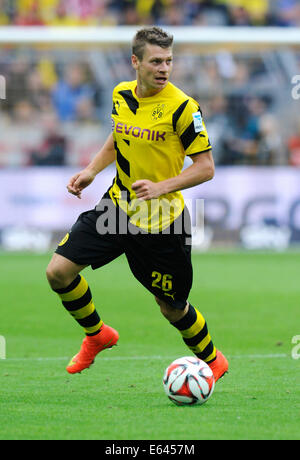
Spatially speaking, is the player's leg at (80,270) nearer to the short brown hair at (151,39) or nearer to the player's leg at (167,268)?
the player's leg at (167,268)

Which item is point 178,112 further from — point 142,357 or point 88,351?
point 142,357

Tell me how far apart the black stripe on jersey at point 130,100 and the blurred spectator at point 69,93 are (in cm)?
1085

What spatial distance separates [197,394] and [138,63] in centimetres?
211

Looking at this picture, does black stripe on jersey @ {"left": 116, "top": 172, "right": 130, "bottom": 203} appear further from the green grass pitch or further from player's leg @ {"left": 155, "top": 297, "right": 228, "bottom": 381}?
the green grass pitch

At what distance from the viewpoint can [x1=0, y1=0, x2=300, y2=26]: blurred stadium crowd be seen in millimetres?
18406

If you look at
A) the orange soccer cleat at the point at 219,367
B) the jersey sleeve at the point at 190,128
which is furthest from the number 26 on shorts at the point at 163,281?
the jersey sleeve at the point at 190,128

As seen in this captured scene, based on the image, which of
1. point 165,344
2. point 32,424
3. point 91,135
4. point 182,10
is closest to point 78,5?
Result: point 182,10

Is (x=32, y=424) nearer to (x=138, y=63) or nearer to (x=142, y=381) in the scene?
(x=142, y=381)

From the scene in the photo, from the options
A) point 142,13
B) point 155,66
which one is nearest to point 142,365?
point 155,66

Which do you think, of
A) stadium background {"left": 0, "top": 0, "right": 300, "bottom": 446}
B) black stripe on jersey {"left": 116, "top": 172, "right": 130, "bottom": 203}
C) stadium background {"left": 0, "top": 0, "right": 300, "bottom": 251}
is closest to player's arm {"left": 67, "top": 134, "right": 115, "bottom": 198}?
black stripe on jersey {"left": 116, "top": 172, "right": 130, "bottom": 203}

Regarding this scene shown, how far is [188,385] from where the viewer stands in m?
5.30
